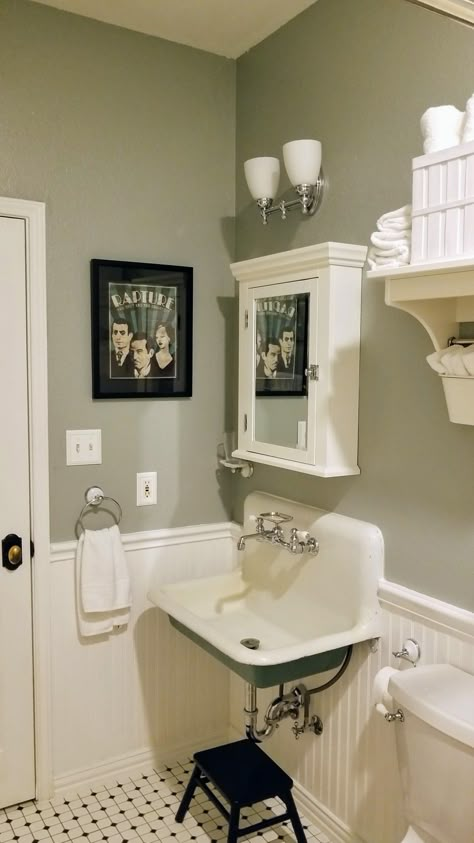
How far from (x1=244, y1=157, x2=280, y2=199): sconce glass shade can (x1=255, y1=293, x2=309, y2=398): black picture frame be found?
1.11ft

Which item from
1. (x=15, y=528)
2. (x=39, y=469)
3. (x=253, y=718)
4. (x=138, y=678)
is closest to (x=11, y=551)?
(x=15, y=528)

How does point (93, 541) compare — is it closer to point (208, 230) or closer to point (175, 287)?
point (175, 287)

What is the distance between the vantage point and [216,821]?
223cm

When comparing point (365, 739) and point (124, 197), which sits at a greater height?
point (124, 197)

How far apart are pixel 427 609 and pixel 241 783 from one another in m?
0.81

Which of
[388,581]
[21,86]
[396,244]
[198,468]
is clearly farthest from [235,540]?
[21,86]

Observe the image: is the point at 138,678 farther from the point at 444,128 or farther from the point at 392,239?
the point at 444,128

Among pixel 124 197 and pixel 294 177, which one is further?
pixel 124 197

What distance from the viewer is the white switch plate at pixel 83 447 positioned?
7.47 ft

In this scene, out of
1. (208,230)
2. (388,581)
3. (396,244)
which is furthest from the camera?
(208,230)

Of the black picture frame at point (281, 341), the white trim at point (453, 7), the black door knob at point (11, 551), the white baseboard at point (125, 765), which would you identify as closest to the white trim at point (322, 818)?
the white baseboard at point (125, 765)

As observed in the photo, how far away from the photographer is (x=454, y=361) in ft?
4.87

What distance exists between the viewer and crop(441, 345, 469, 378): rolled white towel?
1473 mm

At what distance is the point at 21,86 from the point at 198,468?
1.36m
